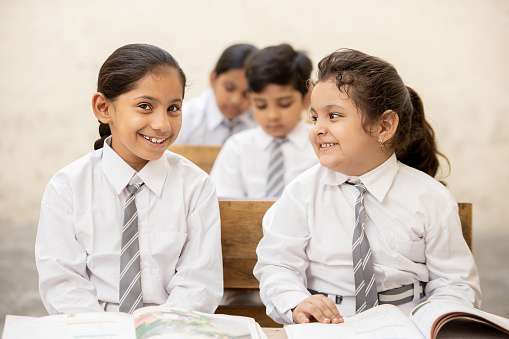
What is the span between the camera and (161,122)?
68.3 inches

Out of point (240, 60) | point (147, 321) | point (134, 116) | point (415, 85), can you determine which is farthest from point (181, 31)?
point (147, 321)

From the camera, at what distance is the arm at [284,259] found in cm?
159

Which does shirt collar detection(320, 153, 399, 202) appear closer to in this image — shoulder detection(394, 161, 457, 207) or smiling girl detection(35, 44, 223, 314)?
shoulder detection(394, 161, 457, 207)

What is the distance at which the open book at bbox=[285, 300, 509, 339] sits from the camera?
46.9 inches

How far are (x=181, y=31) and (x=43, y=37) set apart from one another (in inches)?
49.1

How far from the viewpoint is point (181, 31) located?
515 cm

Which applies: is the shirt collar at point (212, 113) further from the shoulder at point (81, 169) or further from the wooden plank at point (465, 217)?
the wooden plank at point (465, 217)

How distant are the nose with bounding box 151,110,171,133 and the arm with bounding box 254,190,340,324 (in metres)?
0.41

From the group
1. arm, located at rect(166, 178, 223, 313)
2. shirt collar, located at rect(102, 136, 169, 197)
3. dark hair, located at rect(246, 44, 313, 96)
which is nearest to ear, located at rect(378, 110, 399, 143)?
arm, located at rect(166, 178, 223, 313)

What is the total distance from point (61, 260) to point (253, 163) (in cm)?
151

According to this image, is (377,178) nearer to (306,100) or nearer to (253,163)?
(253,163)

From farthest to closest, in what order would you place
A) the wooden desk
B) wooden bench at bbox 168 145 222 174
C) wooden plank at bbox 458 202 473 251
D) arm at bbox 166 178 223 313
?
1. wooden bench at bbox 168 145 222 174
2. wooden plank at bbox 458 202 473 251
3. arm at bbox 166 178 223 313
4. the wooden desk

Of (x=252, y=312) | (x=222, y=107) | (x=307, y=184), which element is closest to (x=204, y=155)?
(x=222, y=107)

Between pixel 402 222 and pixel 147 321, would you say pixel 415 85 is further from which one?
pixel 147 321
